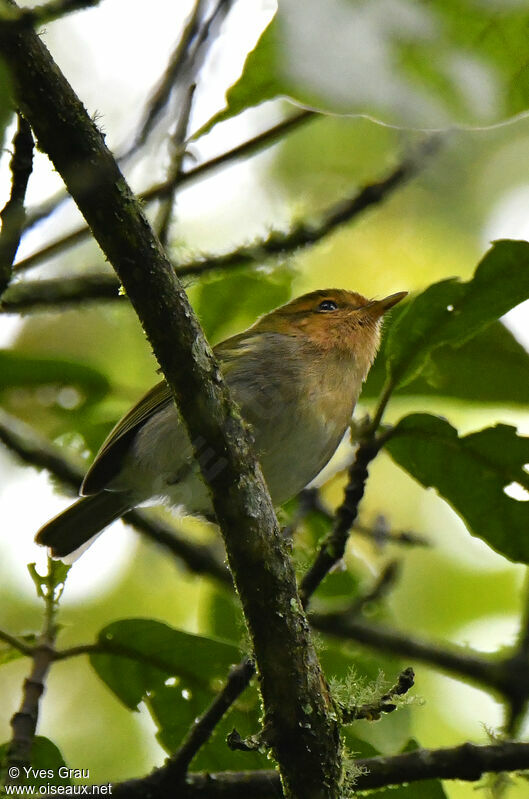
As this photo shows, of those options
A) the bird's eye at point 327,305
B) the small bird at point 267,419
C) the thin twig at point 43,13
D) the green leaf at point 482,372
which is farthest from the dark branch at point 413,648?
the thin twig at point 43,13

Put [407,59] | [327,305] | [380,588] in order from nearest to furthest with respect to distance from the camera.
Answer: [407,59]
[380,588]
[327,305]

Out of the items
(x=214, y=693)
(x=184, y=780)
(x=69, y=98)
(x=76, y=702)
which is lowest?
(x=184, y=780)

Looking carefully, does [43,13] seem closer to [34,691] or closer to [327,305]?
[34,691]

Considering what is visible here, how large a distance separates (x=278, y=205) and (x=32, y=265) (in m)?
1.10

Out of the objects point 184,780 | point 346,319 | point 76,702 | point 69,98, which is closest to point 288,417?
point 346,319

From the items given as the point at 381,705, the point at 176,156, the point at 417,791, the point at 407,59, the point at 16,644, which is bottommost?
the point at 417,791

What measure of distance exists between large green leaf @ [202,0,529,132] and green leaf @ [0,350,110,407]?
1.94m

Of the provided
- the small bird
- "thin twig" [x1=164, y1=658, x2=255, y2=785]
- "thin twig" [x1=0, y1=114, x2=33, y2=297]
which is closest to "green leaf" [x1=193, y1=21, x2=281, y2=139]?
"thin twig" [x1=0, y1=114, x2=33, y2=297]

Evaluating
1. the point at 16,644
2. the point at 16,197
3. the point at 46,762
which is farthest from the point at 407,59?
the point at 46,762

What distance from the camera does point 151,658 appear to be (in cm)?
292

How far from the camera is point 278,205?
3852 mm

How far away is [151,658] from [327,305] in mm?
2187

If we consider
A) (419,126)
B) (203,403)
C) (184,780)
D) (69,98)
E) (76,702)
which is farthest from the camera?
(76,702)

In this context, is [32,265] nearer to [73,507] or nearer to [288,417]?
[288,417]
